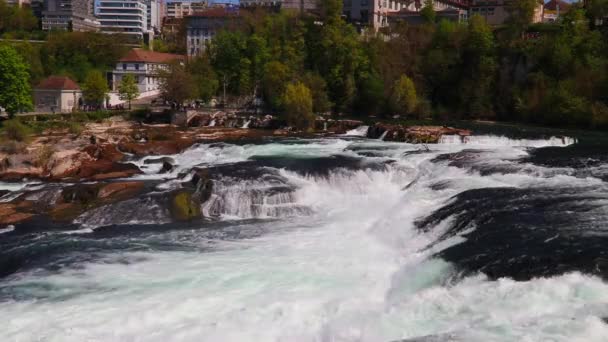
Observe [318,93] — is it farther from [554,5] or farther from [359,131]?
[554,5]

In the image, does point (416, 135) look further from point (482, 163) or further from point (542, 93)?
point (542, 93)

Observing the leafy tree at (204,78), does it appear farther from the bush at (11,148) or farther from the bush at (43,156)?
the bush at (43,156)

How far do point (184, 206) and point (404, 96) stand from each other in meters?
29.7

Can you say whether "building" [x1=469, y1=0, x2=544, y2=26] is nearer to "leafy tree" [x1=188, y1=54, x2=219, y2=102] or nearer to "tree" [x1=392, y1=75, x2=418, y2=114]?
"tree" [x1=392, y1=75, x2=418, y2=114]

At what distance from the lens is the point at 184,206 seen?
22.4 meters

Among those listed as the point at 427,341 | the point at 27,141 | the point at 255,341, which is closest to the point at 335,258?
the point at 255,341

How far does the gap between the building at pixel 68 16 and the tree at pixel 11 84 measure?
2904 inches

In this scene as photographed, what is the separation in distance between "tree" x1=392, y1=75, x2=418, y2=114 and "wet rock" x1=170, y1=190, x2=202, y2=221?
2873cm

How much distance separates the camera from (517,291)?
39.9 feet

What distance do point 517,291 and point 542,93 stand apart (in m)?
37.4

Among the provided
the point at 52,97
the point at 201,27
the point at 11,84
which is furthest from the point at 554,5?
the point at 11,84

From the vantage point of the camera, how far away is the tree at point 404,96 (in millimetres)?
48094

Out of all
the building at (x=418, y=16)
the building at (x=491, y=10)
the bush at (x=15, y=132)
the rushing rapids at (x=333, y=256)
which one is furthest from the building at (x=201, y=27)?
the rushing rapids at (x=333, y=256)

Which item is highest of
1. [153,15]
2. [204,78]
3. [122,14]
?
[153,15]
